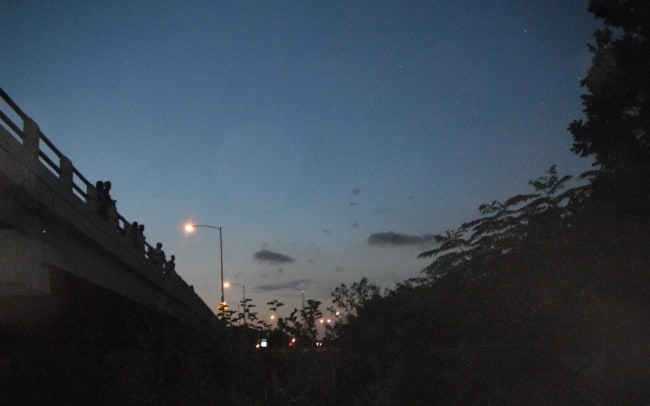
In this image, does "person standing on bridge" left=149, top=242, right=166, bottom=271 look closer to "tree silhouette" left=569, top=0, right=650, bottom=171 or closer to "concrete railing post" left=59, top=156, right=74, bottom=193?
"concrete railing post" left=59, top=156, right=74, bottom=193

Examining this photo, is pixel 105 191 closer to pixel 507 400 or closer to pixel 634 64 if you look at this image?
pixel 507 400

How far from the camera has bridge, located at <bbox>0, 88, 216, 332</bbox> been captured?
37.6ft

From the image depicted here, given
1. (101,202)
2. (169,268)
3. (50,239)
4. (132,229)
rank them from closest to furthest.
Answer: (50,239) < (101,202) < (132,229) < (169,268)

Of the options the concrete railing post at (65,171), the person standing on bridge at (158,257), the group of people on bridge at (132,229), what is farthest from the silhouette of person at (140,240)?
the concrete railing post at (65,171)

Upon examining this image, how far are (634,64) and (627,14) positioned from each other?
2206mm

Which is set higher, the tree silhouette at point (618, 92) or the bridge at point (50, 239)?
the tree silhouette at point (618, 92)

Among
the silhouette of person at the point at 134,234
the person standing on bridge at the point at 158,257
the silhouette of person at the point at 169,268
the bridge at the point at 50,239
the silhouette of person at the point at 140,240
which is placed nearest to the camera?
the bridge at the point at 50,239

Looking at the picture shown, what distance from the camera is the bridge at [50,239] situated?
11.4 metres

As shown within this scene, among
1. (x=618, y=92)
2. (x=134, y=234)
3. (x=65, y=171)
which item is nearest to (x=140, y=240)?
(x=134, y=234)

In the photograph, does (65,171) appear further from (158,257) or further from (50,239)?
(158,257)

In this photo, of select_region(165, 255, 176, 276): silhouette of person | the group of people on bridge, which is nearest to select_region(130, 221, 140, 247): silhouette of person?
the group of people on bridge

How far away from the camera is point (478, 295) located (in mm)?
28094

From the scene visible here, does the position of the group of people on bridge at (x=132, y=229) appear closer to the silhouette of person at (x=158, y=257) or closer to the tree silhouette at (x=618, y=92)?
the silhouette of person at (x=158, y=257)

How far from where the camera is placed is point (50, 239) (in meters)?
13.2
